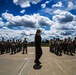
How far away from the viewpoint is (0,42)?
28391mm

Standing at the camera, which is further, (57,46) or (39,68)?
(57,46)

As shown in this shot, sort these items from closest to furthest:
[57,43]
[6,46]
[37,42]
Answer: [37,42], [57,43], [6,46]

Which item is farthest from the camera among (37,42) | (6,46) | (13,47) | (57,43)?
(6,46)

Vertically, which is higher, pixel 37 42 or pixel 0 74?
pixel 37 42

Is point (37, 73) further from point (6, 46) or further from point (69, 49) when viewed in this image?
point (6, 46)

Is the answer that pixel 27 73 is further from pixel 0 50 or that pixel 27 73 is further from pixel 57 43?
pixel 0 50

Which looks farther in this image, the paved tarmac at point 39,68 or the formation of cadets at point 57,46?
the formation of cadets at point 57,46

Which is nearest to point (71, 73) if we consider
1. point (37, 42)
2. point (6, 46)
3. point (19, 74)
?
point (19, 74)

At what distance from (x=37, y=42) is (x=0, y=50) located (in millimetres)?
14228

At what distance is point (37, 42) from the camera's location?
14742 millimetres

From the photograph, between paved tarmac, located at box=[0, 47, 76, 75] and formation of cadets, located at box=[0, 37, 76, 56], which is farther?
formation of cadets, located at box=[0, 37, 76, 56]

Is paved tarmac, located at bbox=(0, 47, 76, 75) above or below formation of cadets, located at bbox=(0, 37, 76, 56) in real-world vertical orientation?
below

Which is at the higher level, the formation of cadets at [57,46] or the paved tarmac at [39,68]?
the formation of cadets at [57,46]

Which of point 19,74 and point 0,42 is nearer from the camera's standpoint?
point 19,74
